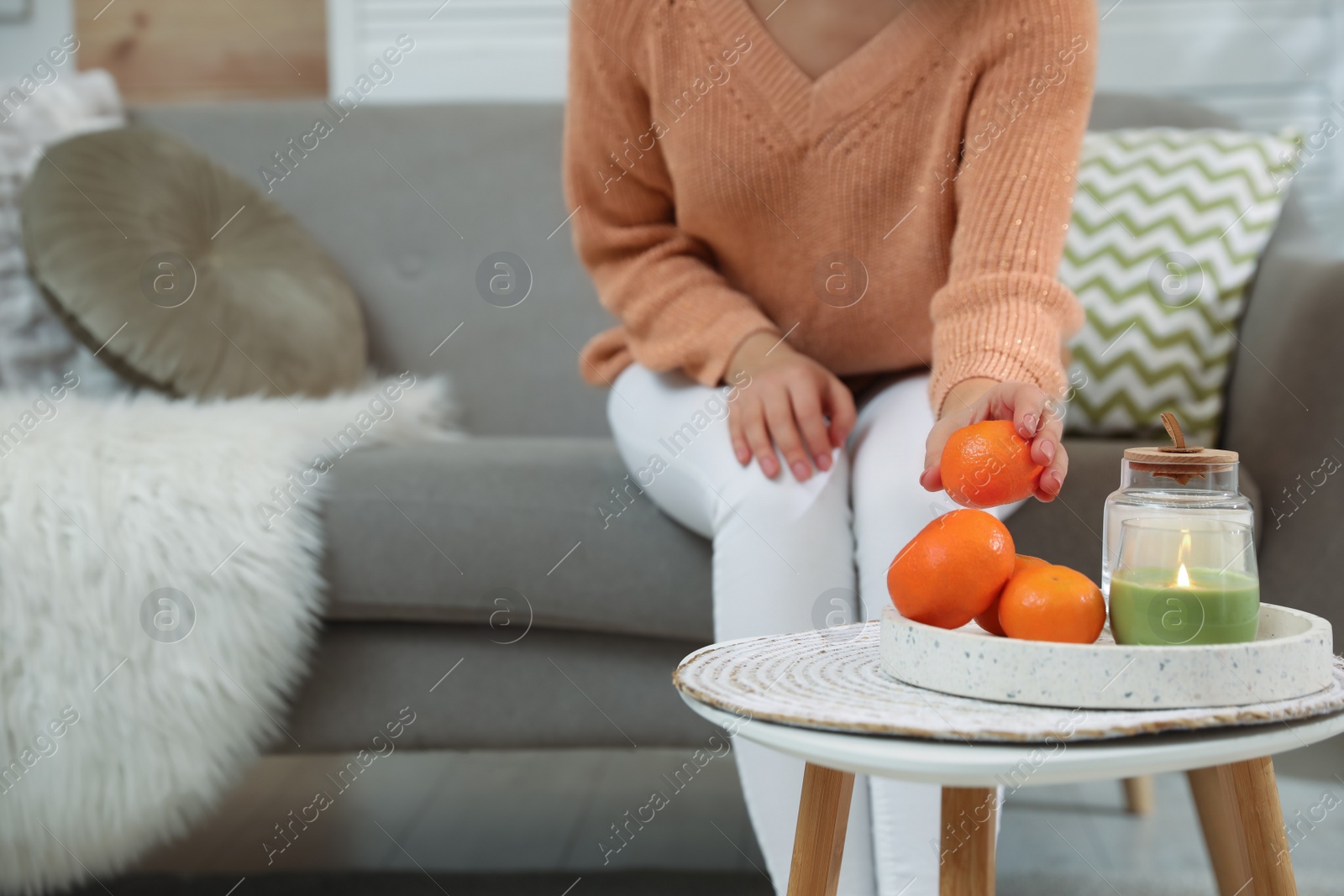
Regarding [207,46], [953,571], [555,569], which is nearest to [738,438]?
[555,569]

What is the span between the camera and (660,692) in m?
0.97

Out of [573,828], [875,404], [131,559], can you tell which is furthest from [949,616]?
[573,828]

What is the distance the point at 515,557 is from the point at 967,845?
1.82 feet

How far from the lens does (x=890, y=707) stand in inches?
17.4

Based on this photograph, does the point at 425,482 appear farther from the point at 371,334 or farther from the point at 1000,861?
the point at 1000,861

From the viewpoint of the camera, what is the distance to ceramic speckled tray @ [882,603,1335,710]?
43cm

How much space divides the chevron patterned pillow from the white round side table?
689mm

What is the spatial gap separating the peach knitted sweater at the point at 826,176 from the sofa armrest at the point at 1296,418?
38 cm

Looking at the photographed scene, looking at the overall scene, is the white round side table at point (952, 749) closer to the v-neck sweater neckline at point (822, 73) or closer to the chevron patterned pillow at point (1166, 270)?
the v-neck sweater neckline at point (822, 73)

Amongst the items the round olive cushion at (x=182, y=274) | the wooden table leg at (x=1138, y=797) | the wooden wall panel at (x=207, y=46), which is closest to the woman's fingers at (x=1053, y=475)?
the wooden table leg at (x=1138, y=797)

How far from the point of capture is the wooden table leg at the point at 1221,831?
0.56 m

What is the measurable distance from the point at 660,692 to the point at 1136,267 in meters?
0.74

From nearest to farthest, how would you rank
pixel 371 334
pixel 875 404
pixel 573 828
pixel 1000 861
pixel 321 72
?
pixel 875 404 < pixel 1000 861 < pixel 573 828 < pixel 371 334 < pixel 321 72

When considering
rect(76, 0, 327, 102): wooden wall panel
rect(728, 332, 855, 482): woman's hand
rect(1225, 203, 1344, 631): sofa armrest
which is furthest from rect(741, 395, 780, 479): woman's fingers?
rect(76, 0, 327, 102): wooden wall panel
